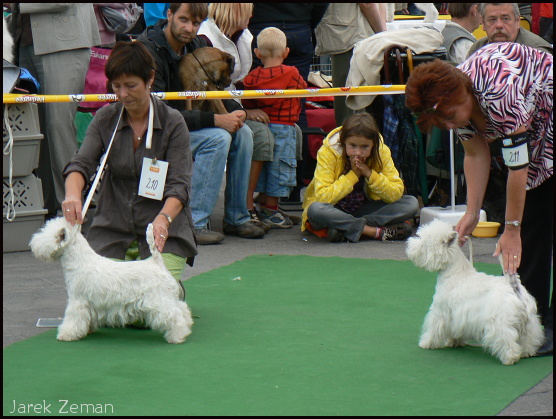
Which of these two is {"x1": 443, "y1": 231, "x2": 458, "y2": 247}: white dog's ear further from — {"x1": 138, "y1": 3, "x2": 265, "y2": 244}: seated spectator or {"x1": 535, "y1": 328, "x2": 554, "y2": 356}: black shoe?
{"x1": 138, "y1": 3, "x2": 265, "y2": 244}: seated spectator

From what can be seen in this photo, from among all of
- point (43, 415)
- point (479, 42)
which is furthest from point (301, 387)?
point (479, 42)

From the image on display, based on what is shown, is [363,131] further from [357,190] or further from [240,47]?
[240,47]

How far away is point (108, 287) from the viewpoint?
154 inches

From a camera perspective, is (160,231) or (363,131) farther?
(363,131)

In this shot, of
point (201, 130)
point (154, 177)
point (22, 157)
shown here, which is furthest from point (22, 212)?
point (154, 177)

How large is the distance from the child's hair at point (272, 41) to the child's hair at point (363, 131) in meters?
0.99

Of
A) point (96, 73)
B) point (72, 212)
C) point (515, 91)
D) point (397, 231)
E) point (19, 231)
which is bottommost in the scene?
point (397, 231)

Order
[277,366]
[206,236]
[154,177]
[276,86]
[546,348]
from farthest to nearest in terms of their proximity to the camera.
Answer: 1. [276,86]
2. [206,236]
3. [154,177]
4. [546,348]
5. [277,366]

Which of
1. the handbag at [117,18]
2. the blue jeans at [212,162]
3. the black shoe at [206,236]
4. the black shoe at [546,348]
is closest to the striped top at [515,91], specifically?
the black shoe at [546,348]

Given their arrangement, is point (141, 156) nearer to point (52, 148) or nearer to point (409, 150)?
point (52, 148)

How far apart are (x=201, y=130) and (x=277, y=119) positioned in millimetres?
909

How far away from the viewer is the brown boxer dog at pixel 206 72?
640 centimetres

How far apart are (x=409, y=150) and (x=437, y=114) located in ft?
12.6

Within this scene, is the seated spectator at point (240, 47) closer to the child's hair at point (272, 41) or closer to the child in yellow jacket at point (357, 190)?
the child's hair at point (272, 41)
